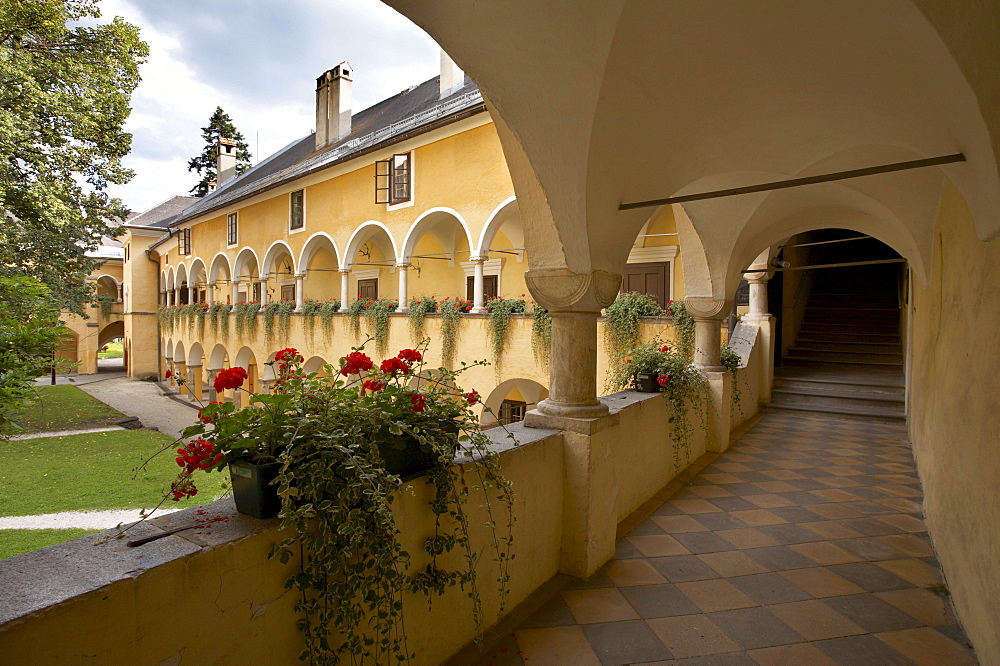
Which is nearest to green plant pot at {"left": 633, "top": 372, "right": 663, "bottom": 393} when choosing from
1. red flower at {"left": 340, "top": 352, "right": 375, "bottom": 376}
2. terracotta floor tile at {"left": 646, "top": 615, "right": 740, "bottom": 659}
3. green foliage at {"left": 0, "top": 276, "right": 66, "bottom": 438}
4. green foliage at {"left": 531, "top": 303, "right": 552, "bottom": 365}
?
terracotta floor tile at {"left": 646, "top": 615, "right": 740, "bottom": 659}

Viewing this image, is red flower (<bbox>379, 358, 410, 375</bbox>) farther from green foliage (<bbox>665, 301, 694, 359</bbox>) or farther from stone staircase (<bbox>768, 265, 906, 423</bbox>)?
stone staircase (<bbox>768, 265, 906, 423</bbox>)

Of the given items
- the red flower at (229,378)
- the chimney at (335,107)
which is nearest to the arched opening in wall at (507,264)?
the chimney at (335,107)

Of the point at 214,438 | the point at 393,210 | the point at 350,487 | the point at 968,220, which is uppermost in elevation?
the point at 393,210

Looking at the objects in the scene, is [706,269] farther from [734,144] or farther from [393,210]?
[393,210]

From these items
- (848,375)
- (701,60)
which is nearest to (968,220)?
(701,60)

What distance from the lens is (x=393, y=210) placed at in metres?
12.9

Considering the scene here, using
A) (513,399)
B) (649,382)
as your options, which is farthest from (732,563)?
(513,399)

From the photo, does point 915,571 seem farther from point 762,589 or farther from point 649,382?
point 649,382

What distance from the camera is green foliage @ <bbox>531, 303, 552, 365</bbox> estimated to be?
29.5ft

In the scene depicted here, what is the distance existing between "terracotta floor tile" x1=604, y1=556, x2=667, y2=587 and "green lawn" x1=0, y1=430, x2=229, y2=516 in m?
4.81

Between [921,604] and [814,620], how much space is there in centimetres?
71

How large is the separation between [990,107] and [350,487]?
7.82ft

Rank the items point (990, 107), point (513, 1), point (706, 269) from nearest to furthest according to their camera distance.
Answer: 1. point (990, 107)
2. point (513, 1)
3. point (706, 269)

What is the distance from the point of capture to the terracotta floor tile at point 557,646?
2.36 meters
